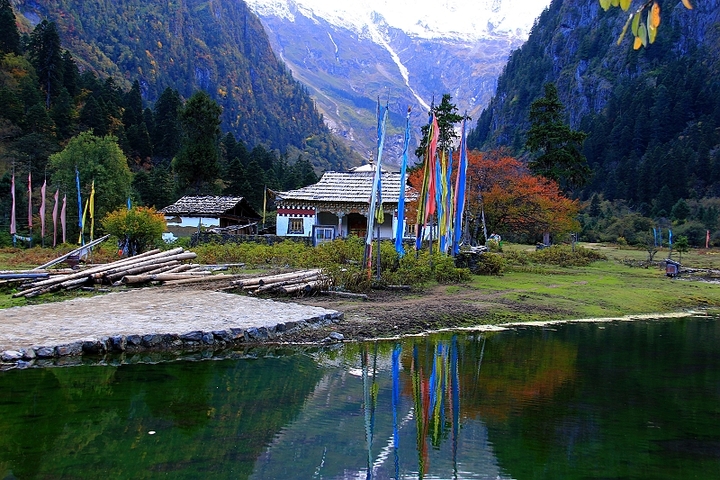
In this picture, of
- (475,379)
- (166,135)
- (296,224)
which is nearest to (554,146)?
(296,224)

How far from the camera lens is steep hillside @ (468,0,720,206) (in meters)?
87.5

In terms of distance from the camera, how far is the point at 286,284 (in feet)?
61.4

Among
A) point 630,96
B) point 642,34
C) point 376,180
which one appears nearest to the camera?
point 642,34

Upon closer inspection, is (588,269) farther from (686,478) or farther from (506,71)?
(506,71)

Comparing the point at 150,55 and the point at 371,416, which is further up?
the point at 150,55

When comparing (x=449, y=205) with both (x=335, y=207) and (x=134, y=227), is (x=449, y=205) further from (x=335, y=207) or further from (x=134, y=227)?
(x=335, y=207)

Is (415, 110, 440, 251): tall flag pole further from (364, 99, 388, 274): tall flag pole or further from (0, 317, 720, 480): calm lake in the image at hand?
(0, 317, 720, 480): calm lake

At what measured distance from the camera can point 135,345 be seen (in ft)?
37.9

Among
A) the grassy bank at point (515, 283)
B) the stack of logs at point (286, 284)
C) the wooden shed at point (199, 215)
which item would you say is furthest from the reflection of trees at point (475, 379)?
the wooden shed at point (199, 215)

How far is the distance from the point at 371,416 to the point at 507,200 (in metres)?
29.2

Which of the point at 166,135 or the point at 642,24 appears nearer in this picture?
the point at 642,24

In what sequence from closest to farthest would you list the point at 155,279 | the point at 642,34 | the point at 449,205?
the point at 642,34
the point at 155,279
the point at 449,205

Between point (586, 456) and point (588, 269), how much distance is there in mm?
28115

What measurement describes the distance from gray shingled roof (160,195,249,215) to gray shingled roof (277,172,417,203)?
6.24 metres
